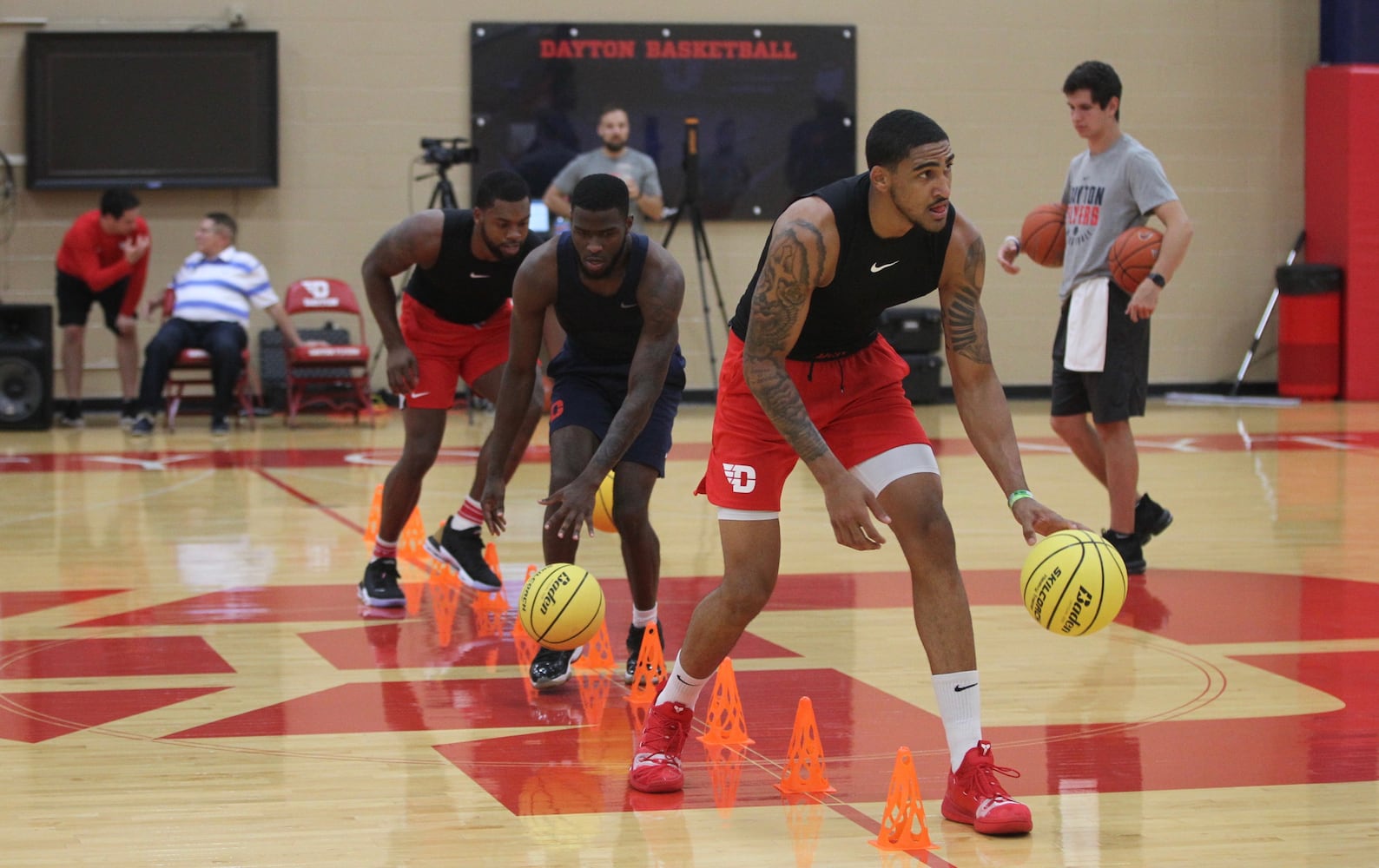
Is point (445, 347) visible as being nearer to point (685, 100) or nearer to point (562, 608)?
point (562, 608)

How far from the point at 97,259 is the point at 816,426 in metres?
11.2

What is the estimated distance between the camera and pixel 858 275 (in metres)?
3.95

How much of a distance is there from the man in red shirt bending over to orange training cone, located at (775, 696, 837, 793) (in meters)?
10.7

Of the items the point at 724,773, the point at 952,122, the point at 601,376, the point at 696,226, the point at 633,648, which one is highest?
the point at 952,122

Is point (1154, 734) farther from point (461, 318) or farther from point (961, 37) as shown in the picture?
point (961, 37)

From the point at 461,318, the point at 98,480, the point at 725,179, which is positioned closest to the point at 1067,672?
the point at 461,318

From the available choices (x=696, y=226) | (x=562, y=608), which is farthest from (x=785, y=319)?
(x=696, y=226)

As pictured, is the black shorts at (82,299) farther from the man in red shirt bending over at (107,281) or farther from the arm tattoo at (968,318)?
the arm tattoo at (968,318)

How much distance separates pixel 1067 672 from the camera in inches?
214

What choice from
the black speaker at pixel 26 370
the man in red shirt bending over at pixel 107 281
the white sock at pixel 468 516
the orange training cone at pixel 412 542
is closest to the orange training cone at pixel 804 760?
the white sock at pixel 468 516

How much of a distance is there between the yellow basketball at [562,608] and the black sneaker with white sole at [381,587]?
5.23 feet

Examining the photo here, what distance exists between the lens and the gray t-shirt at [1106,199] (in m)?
7.13

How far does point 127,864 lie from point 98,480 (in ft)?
24.3

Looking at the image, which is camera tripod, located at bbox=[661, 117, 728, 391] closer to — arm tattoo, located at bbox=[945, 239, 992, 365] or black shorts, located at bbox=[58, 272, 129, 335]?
black shorts, located at bbox=[58, 272, 129, 335]
